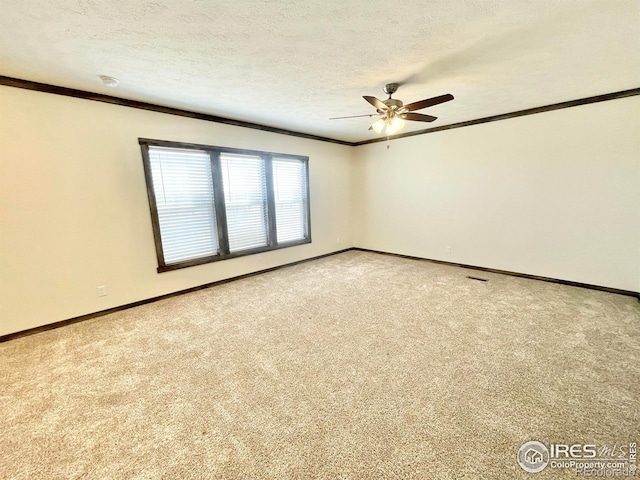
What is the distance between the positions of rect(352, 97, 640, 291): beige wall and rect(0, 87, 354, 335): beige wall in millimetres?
3825

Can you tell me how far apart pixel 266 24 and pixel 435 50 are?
4.47 ft

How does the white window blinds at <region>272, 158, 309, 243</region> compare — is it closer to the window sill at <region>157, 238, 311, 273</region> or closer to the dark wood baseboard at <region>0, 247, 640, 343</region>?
the window sill at <region>157, 238, 311, 273</region>

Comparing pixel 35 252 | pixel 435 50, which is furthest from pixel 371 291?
pixel 35 252

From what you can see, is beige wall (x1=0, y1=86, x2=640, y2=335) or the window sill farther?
the window sill

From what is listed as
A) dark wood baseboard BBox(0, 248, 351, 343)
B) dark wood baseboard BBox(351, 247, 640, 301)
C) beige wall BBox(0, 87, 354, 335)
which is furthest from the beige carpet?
beige wall BBox(0, 87, 354, 335)

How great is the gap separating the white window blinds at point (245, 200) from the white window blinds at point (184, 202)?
0.27 metres

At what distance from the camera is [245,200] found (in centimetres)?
433

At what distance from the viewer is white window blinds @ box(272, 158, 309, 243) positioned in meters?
4.79

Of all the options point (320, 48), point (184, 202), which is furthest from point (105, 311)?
point (320, 48)

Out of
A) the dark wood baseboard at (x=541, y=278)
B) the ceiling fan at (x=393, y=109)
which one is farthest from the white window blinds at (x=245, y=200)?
the dark wood baseboard at (x=541, y=278)

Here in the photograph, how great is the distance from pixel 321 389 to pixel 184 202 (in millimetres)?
3057

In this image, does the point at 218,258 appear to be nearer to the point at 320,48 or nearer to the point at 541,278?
the point at 320,48

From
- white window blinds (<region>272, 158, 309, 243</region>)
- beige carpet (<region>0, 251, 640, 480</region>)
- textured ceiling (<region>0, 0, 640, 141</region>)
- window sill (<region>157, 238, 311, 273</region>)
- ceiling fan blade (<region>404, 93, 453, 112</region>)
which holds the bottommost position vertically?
beige carpet (<region>0, 251, 640, 480</region>)

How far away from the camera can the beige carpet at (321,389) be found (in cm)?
138
